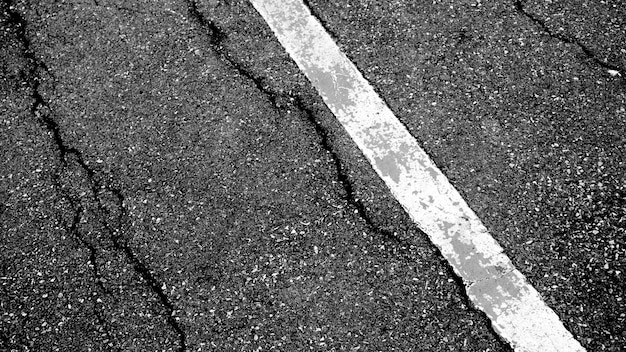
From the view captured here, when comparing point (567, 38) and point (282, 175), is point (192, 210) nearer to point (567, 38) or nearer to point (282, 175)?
point (282, 175)

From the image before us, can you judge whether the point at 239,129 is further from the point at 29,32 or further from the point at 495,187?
the point at 29,32

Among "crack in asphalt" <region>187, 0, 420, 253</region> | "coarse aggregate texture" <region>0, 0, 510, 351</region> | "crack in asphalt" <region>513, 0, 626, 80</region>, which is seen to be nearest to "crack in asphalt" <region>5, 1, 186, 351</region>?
"coarse aggregate texture" <region>0, 0, 510, 351</region>

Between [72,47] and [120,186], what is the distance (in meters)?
0.96

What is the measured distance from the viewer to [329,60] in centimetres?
334

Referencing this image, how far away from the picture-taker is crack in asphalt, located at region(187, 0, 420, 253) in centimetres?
278

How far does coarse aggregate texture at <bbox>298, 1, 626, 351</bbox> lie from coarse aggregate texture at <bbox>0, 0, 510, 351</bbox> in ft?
1.02

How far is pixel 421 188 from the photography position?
286cm

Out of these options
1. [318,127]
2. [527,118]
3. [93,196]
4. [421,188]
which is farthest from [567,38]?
[93,196]

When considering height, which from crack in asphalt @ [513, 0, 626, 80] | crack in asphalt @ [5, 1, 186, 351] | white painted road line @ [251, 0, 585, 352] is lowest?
crack in asphalt @ [5, 1, 186, 351]

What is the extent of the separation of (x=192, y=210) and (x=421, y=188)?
944 millimetres

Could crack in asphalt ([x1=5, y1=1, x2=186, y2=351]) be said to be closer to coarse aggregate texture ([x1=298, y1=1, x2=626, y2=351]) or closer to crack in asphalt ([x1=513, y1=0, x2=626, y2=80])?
coarse aggregate texture ([x1=298, y1=1, x2=626, y2=351])

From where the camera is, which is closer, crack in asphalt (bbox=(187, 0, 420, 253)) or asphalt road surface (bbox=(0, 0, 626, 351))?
asphalt road surface (bbox=(0, 0, 626, 351))

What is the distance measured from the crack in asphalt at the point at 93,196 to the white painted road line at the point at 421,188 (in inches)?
39.8

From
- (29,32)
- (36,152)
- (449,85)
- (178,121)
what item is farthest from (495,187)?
(29,32)
